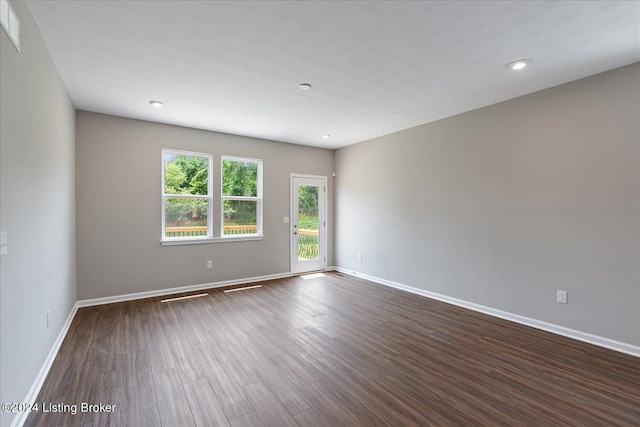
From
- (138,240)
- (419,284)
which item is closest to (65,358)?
(138,240)

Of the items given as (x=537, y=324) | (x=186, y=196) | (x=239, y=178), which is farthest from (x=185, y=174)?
(x=537, y=324)

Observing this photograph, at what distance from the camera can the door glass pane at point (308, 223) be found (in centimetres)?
608

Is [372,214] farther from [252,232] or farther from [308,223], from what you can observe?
[252,232]

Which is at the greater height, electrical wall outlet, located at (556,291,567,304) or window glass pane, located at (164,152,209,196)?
window glass pane, located at (164,152,209,196)

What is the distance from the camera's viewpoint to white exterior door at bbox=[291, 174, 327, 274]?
5.98m

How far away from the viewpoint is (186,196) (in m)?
4.82

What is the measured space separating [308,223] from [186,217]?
241cm

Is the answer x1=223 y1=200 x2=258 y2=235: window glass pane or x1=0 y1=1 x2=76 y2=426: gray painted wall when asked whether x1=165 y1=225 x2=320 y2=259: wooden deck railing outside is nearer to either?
x1=223 y1=200 x2=258 y2=235: window glass pane

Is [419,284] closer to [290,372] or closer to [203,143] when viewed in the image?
[290,372]

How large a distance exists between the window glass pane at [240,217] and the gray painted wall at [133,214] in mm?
251

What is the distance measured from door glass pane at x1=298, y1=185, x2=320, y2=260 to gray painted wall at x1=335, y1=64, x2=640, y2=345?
174cm

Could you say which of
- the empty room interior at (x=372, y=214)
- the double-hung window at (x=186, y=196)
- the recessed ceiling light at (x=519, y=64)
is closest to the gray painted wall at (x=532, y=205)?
the empty room interior at (x=372, y=214)

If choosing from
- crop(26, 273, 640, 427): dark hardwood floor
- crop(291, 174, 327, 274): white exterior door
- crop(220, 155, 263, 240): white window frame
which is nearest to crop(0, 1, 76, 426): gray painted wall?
crop(26, 273, 640, 427): dark hardwood floor

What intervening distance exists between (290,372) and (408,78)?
3.04 meters
